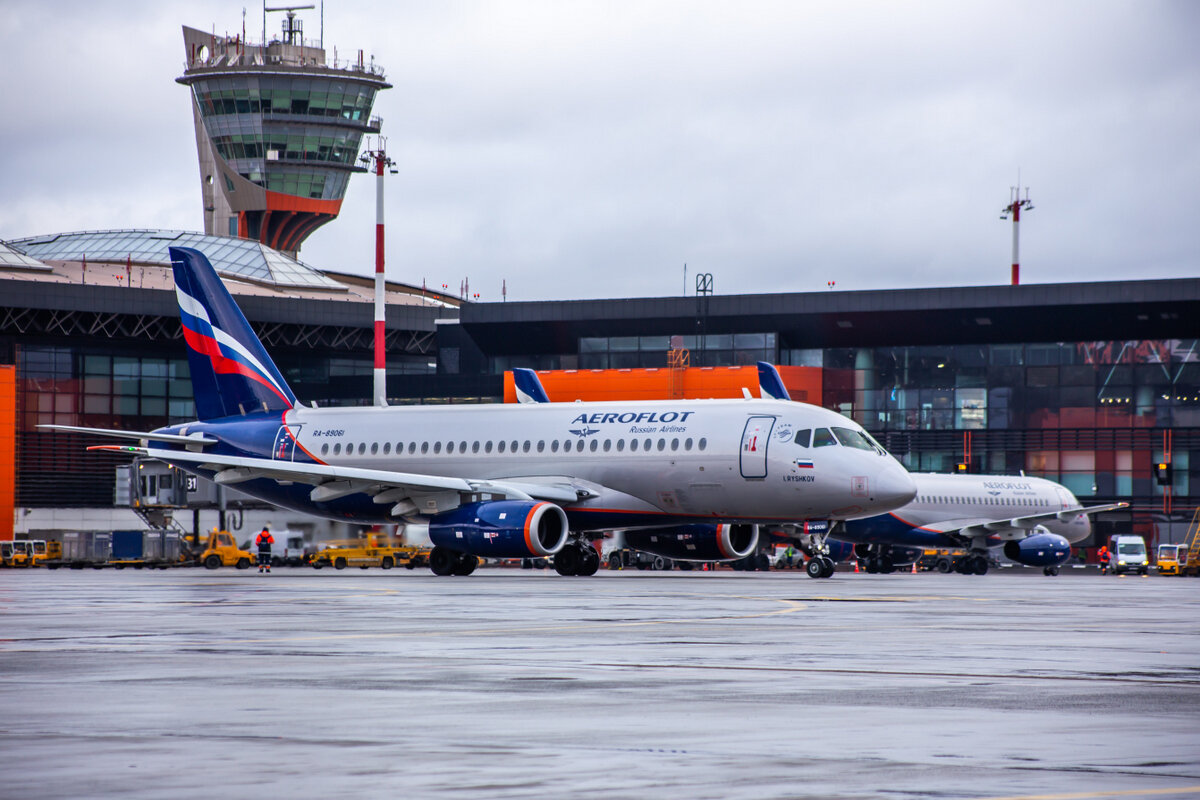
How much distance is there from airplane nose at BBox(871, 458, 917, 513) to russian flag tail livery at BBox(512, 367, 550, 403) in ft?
57.4

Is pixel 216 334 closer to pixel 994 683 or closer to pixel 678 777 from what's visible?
pixel 994 683

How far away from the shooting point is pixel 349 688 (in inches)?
437

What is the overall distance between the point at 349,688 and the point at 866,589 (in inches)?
920

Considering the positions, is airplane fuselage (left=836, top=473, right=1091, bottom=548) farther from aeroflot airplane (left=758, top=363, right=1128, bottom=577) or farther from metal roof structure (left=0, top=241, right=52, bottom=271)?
metal roof structure (left=0, top=241, right=52, bottom=271)

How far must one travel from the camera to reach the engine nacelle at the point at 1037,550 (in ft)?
187

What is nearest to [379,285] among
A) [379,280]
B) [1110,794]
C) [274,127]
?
[379,280]

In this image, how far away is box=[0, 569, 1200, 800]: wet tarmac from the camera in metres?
7.12

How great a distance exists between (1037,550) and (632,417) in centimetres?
2366

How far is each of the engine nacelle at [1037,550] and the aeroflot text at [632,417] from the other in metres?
23.2

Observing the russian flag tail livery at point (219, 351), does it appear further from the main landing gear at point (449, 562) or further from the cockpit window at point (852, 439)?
the cockpit window at point (852, 439)

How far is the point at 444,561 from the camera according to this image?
39688 millimetres

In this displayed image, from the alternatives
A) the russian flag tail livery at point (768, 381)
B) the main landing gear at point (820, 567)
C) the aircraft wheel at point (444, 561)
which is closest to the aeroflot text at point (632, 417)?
the aircraft wheel at point (444, 561)

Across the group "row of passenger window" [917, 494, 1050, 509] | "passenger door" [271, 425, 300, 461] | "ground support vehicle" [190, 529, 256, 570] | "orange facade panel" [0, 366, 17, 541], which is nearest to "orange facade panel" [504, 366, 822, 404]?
"row of passenger window" [917, 494, 1050, 509]

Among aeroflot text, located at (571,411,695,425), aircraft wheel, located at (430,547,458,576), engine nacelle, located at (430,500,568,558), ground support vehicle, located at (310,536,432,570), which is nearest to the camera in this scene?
engine nacelle, located at (430,500,568,558)
